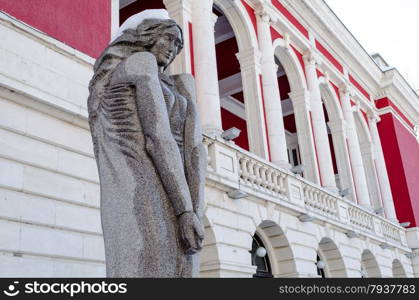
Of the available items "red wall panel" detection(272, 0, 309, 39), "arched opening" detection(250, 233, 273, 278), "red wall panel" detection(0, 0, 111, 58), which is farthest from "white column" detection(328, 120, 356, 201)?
"red wall panel" detection(0, 0, 111, 58)

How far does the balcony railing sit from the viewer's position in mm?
8977

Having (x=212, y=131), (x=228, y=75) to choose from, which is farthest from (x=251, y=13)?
(x=212, y=131)

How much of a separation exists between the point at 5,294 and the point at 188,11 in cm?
932

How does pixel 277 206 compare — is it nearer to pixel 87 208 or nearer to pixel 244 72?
pixel 244 72

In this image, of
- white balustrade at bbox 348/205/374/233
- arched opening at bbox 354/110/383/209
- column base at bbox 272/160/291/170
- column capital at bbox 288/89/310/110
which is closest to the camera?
column base at bbox 272/160/291/170

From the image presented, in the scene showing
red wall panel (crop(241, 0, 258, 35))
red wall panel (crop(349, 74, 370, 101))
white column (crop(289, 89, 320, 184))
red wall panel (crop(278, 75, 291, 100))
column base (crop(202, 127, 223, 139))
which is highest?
red wall panel (crop(349, 74, 370, 101))

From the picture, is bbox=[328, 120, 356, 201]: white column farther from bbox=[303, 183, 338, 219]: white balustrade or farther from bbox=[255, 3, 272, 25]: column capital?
bbox=[255, 3, 272, 25]: column capital

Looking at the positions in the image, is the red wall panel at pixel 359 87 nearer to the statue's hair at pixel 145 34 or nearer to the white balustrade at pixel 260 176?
the white balustrade at pixel 260 176

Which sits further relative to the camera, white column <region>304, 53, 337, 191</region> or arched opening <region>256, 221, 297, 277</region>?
white column <region>304, 53, 337, 191</region>

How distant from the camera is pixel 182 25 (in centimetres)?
1052

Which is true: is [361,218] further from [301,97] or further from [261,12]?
[261,12]

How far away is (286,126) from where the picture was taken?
71.8ft

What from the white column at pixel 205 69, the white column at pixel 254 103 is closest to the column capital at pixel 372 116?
the white column at pixel 254 103

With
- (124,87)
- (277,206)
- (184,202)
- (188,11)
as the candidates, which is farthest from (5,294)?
(188,11)
